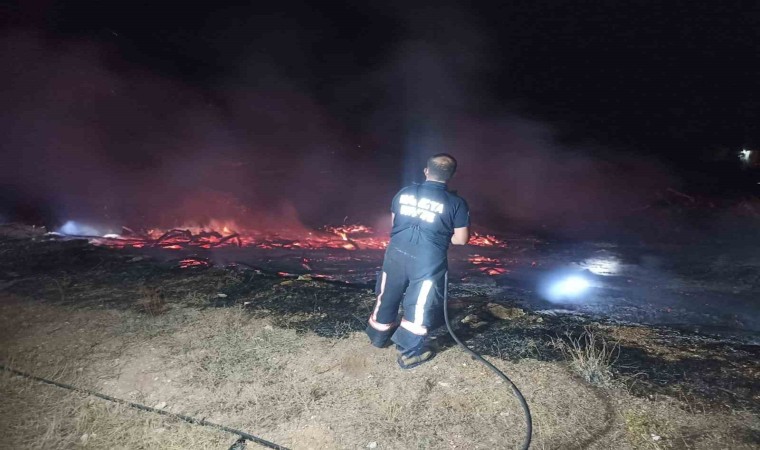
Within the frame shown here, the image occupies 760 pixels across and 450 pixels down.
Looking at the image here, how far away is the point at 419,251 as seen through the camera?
3.79 m

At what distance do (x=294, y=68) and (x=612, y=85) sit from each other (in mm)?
18146

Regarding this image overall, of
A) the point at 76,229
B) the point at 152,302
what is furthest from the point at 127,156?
the point at 152,302

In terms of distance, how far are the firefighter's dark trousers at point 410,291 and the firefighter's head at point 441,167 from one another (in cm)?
65

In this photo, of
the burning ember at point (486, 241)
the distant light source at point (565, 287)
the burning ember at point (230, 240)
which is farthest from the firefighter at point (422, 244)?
the burning ember at point (486, 241)

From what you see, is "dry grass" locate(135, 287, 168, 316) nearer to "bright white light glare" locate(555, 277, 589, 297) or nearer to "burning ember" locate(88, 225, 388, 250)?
"burning ember" locate(88, 225, 388, 250)

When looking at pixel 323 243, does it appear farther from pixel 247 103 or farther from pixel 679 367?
pixel 247 103

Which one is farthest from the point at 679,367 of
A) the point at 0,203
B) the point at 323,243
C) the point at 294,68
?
the point at 294,68

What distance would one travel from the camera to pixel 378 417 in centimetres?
321

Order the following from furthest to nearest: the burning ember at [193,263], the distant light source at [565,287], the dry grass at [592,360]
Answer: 1. the burning ember at [193,263]
2. the distant light source at [565,287]
3. the dry grass at [592,360]

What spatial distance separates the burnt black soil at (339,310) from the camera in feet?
11.9

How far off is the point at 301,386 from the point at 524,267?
5.67m

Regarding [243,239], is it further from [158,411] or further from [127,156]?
[127,156]

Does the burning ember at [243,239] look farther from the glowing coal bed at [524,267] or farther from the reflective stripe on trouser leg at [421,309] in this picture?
the reflective stripe on trouser leg at [421,309]

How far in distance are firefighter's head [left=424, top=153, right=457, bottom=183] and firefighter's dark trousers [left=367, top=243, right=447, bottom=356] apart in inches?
25.7
